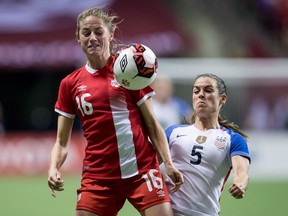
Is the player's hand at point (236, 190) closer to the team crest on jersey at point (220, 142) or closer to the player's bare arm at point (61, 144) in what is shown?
the team crest on jersey at point (220, 142)

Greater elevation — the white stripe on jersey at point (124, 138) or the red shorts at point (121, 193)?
the white stripe on jersey at point (124, 138)

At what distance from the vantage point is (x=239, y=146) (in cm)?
513

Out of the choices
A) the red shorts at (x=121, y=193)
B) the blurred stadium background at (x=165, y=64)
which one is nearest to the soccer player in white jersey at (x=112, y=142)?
the red shorts at (x=121, y=193)

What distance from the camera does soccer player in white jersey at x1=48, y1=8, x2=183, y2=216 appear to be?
4.98m

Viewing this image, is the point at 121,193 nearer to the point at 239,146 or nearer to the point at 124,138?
the point at 124,138

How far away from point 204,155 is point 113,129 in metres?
0.68

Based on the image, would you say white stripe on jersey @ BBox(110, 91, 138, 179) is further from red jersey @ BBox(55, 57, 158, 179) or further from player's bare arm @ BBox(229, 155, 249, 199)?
player's bare arm @ BBox(229, 155, 249, 199)

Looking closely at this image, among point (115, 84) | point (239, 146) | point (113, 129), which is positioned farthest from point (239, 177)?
point (115, 84)

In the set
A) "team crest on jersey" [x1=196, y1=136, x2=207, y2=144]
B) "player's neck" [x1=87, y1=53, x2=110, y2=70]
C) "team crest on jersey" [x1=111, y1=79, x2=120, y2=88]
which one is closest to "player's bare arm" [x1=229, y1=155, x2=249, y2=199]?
"team crest on jersey" [x1=196, y1=136, x2=207, y2=144]

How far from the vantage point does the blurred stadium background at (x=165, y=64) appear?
47.9 ft

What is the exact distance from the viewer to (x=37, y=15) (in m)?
18.1

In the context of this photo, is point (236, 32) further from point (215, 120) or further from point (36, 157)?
point (215, 120)

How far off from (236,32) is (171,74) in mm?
3463

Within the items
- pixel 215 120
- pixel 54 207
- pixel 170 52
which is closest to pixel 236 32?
pixel 170 52
